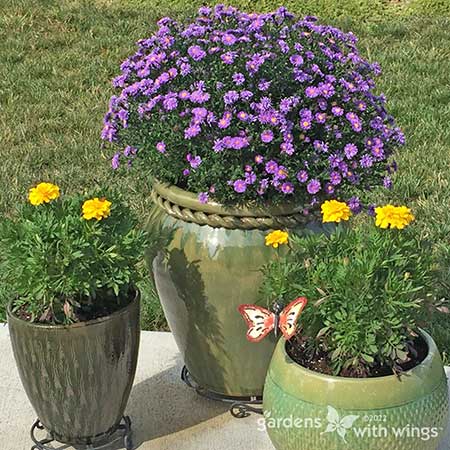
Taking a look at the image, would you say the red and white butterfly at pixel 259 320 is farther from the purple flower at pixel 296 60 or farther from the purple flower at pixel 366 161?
the purple flower at pixel 296 60

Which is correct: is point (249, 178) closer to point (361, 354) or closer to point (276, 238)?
point (276, 238)

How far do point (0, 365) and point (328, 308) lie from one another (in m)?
1.42

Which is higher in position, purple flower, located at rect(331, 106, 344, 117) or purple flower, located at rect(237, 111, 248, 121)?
purple flower, located at rect(237, 111, 248, 121)

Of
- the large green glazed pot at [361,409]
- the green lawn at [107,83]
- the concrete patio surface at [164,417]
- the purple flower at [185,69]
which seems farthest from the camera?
the green lawn at [107,83]

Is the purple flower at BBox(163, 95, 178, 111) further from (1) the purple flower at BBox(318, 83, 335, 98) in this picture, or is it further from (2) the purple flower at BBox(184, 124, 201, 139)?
(1) the purple flower at BBox(318, 83, 335, 98)

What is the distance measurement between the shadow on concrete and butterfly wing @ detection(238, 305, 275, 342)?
54 cm

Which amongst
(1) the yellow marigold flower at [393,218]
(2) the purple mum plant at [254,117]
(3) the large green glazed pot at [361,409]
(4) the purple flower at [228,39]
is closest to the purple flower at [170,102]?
(2) the purple mum plant at [254,117]

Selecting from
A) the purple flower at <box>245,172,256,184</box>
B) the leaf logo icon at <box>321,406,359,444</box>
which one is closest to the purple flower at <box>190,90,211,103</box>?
the purple flower at <box>245,172,256,184</box>

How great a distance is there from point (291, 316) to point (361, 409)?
296mm

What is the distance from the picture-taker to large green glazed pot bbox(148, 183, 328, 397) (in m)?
2.66

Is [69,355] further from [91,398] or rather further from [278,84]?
[278,84]

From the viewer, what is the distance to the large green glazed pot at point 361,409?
2203mm

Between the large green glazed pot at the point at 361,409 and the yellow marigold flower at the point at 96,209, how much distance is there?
627 millimetres

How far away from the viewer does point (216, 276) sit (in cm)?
268
